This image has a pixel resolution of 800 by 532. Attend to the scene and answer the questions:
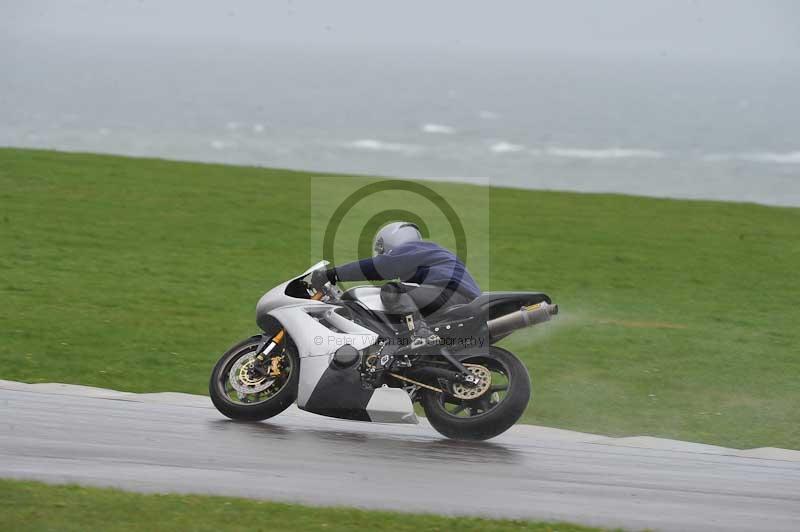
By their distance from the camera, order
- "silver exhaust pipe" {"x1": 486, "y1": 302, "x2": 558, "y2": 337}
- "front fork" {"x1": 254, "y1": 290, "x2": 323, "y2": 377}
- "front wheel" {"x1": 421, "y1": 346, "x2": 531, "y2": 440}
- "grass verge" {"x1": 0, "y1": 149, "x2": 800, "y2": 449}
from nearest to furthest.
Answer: "front wheel" {"x1": 421, "y1": 346, "x2": 531, "y2": 440} < "silver exhaust pipe" {"x1": 486, "y1": 302, "x2": 558, "y2": 337} < "front fork" {"x1": 254, "y1": 290, "x2": 323, "y2": 377} < "grass verge" {"x1": 0, "y1": 149, "x2": 800, "y2": 449}

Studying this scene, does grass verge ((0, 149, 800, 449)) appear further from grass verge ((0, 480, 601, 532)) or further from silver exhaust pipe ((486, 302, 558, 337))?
grass verge ((0, 480, 601, 532))

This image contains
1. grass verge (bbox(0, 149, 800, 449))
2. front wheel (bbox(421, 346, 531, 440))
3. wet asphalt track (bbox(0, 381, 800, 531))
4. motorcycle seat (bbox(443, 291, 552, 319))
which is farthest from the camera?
grass verge (bbox(0, 149, 800, 449))

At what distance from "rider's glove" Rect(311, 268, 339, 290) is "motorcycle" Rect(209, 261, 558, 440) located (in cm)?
5

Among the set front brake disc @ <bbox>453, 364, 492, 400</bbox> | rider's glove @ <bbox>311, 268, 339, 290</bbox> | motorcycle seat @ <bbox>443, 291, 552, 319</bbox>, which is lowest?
front brake disc @ <bbox>453, 364, 492, 400</bbox>

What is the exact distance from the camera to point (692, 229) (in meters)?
23.3

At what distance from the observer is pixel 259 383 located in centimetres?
933

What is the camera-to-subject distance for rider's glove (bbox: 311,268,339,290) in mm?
9469

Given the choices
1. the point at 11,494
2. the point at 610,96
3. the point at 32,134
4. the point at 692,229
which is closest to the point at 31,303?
the point at 11,494

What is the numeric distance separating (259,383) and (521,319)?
7.16ft

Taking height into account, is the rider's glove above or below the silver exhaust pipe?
above

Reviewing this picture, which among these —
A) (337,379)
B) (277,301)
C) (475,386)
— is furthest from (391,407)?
(277,301)

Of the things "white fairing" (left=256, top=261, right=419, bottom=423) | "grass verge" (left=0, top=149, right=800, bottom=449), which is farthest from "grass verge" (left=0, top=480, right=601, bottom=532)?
"grass verge" (left=0, top=149, right=800, bottom=449)

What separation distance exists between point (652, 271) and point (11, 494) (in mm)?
14796

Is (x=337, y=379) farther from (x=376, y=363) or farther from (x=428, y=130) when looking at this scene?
(x=428, y=130)
